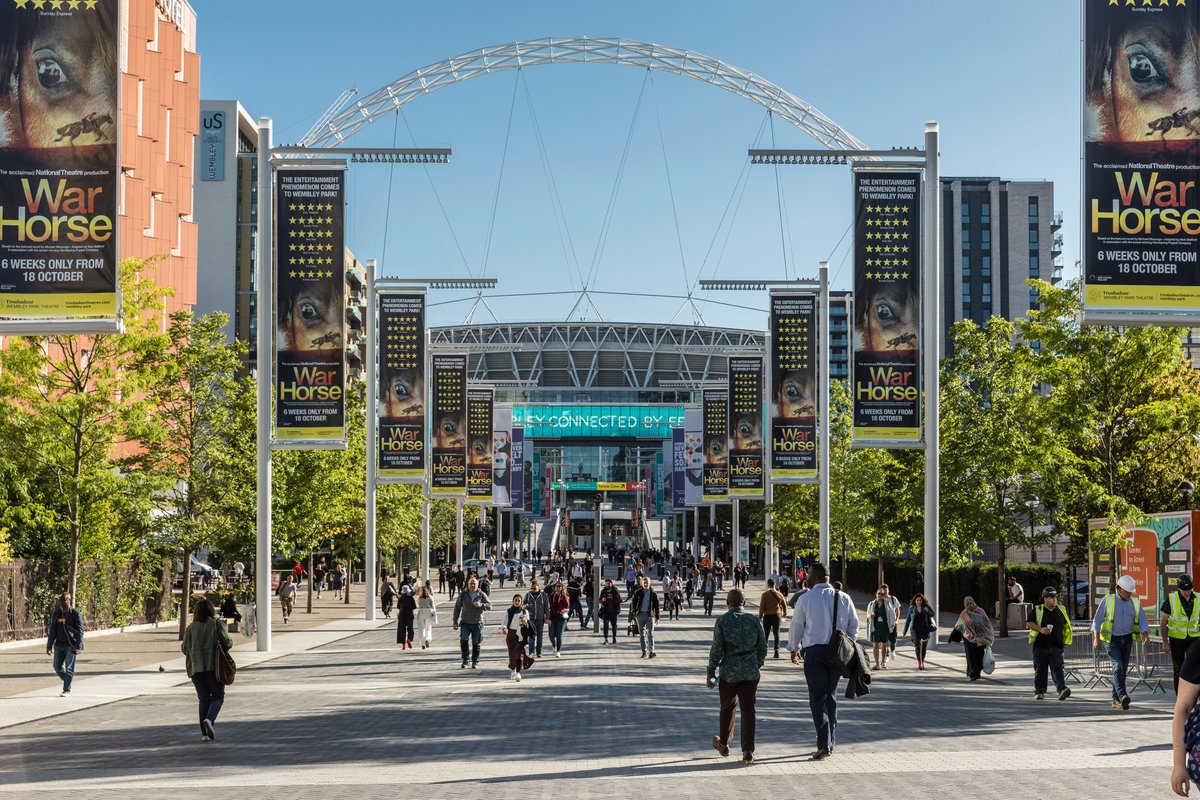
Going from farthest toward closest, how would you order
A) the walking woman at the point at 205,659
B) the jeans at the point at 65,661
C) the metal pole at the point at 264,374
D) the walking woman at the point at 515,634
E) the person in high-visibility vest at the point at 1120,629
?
the metal pole at the point at 264,374, the walking woman at the point at 515,634, the jeans at the point at 65,661, the person in high-visibility vest at the point at 1120,629, the walking woman at the point at 205,659

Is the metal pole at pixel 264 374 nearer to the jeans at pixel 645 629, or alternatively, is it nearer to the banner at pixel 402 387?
the jeans at pixel 645 629

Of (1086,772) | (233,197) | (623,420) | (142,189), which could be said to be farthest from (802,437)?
(623,420)

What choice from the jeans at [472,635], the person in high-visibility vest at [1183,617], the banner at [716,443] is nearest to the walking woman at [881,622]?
the jeans at [472,635]

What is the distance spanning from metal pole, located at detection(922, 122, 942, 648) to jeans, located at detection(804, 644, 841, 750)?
14780 mm

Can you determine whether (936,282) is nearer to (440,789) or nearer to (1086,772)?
(1086,772)

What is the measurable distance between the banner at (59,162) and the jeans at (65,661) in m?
9.38

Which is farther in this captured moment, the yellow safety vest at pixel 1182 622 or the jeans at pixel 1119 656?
the jeans at pixel 1119 656

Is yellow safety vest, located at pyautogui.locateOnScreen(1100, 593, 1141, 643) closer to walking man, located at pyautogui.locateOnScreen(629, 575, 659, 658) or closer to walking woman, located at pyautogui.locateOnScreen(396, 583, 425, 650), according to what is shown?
walking man, located at pyautogui.locateOnScreen(629, 575, 659, 658)

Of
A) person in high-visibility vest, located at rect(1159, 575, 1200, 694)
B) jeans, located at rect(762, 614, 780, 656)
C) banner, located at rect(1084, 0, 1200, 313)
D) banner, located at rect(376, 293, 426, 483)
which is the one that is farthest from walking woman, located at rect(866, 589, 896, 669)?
banner, located at rect(376, 293, 426, 483)

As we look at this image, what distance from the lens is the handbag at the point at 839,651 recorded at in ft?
45.3

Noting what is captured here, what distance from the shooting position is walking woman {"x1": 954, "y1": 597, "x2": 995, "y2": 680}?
24.3 metres

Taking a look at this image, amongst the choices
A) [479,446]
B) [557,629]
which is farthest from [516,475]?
[557,629]

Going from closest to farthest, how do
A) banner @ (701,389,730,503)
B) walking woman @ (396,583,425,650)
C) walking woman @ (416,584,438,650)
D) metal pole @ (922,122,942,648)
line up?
metal pole @ (922,122,942,648)
walking woman @ (396,583,425,650)
walking woman @ (416,584,438,650)
banner @ (701,389,730,503)

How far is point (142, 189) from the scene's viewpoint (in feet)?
177
